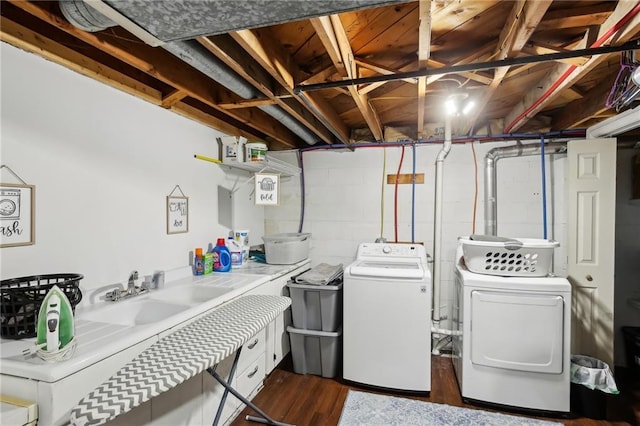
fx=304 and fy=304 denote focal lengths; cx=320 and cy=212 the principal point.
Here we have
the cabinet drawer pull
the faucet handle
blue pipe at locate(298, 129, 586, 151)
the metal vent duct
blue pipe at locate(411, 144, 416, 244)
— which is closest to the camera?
the metal vent duct

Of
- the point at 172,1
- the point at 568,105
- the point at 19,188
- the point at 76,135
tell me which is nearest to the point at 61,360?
the point at 19,188

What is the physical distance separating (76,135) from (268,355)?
2.01 m

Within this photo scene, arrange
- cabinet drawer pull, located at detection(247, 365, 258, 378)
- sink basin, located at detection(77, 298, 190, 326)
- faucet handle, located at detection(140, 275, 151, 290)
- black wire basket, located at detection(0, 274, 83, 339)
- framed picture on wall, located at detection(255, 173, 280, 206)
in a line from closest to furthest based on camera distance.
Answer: black wire basket, located at detection(0, 274, 83, 339) < sink basin, located at detection(77, 298, 190, 326) < faucet handle, located at detection(140, 275, 151, 290) < cabinet drawer pull, located at detection(247, 365, 258, 378) < framed picture on wall, located at detection(255, 173, 280, 206)

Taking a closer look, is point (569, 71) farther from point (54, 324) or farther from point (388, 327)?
point (54, 324)

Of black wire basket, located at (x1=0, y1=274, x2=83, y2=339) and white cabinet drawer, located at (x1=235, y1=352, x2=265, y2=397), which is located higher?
black wire basket, located at (x1=0, y1=274, x2=83, y2=339)

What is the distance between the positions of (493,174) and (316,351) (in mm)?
2384

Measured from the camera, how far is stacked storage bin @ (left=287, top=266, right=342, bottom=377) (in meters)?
2.61

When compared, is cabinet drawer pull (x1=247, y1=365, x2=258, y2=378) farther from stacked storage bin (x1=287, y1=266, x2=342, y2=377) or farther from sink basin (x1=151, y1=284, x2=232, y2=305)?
sink basin (x1=151, y1=284, x2=232, y2=305)

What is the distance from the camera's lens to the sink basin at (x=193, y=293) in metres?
2.05

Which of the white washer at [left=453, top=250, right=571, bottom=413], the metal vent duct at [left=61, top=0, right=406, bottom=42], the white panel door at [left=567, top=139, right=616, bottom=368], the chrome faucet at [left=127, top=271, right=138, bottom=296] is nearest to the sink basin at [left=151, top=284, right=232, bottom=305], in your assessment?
the chrome faucet at [left=127, top=271, right=138, bottom=296]

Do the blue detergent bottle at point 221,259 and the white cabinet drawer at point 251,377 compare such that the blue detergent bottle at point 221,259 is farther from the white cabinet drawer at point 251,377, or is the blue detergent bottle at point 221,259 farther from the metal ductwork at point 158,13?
the metal ductwork at point 158,13

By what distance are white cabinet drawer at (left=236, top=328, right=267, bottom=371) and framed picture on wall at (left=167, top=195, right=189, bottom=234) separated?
101 centimetres

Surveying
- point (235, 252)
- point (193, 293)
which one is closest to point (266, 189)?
point (235, 252)

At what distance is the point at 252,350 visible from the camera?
2.22 metres
